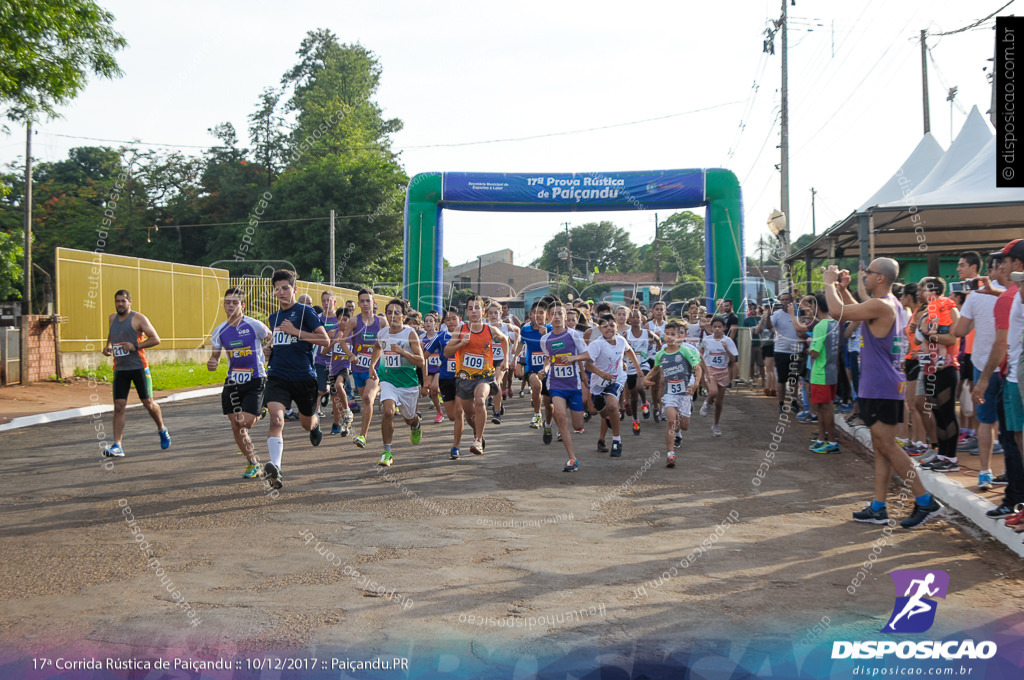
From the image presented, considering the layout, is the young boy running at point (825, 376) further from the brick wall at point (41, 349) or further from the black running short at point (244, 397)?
the brick wall at point (41, 349)

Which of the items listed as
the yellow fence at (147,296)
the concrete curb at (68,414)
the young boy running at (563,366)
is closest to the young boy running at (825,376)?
the young boy running at (563,366)

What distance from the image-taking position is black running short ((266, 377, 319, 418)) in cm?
834

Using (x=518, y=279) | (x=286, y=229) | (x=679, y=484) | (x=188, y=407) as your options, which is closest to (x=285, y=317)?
(x=679, y=484)

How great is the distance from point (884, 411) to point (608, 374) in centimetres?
396

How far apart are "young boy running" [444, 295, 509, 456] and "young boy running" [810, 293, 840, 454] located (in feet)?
13.0

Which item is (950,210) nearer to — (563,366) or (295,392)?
(563,366)

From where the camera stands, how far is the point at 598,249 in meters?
105

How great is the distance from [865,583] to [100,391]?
18.3m

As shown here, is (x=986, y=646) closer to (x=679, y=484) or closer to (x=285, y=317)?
(x=679, y=484)

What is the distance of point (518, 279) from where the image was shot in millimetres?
101500

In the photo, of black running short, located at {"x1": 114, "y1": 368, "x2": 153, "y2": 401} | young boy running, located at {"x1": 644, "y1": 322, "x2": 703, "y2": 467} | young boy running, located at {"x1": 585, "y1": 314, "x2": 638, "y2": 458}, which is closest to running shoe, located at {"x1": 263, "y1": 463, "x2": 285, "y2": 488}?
black running short, located at {"x1": 114, "y1": 368, "x2": 153, "y2": 401}

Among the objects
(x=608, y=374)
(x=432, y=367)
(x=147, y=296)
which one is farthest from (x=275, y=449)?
(x=147, y=296)

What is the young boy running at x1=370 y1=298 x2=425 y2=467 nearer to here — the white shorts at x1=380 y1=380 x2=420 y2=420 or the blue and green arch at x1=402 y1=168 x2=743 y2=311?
the white shorts at x1=380 y1=380 x2=420 y2=420

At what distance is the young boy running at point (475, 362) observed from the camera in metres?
9.99
